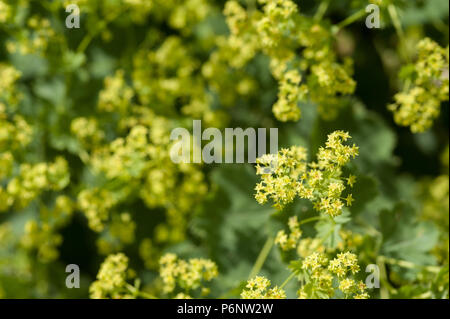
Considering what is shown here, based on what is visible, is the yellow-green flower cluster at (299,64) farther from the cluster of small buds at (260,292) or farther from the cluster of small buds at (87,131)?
the cluster of small buds at (87,131)

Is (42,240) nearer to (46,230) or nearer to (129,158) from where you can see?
(46,230)

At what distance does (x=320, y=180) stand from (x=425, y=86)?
95 centimetres

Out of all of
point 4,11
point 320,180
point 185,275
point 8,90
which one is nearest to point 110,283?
point 185,275

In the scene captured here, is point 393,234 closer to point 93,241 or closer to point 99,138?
point 99,138

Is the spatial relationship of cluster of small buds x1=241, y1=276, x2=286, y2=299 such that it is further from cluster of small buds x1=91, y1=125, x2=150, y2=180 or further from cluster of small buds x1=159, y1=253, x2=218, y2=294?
cluster of small buds x1=91, y1=125, x2=150, y2=180

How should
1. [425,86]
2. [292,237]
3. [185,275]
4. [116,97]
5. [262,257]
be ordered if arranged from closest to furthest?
[292,237] < [185,275] < [425,86] < [262,257] < [116,97]

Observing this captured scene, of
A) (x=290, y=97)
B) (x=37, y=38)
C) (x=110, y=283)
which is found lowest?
(x=110, y=283)

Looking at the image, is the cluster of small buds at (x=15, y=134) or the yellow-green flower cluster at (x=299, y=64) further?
the cluster of small buds at (x=15, y=134)

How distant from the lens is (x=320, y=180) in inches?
72.8

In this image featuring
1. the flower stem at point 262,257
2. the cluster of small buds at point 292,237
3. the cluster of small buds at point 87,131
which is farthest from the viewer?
the cluster of small buds at point 87,131

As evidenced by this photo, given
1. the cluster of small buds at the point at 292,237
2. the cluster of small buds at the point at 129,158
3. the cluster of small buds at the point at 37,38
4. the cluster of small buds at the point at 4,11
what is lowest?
the cluster of small buds at the point at 292,237

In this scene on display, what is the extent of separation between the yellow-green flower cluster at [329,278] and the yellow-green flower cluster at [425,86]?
2.86ft

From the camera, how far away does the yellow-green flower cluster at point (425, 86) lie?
231cm

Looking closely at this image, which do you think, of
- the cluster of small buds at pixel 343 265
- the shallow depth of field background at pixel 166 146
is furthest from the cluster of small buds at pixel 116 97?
the cluster of small buds at pixel 343 265
